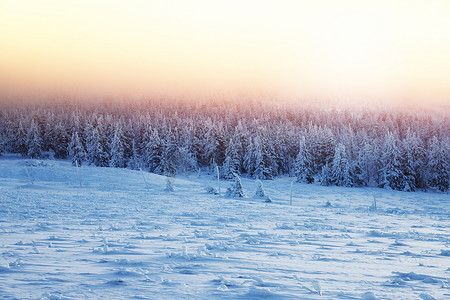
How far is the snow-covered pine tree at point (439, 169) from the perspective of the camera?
181ft

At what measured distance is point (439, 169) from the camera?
183 feet

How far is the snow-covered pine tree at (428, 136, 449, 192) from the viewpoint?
181 ft

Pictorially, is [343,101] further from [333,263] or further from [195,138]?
[333,263]

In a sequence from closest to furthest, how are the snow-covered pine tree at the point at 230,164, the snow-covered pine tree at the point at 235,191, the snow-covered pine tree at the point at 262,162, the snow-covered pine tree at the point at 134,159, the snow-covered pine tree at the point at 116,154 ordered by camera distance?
1. the snow-covered pine tree at the point at 235,191
2. the snow-covered pine tree at the point at 262,162
3. the snow-covered pine tree at the point at 230,164
4. the snow-covered pine tree at the point at 116,154
5. the snow-covered pine tree at the point at 134,159

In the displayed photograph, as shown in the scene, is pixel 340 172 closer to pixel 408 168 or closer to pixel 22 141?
pixel 408 168

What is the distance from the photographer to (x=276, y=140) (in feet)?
242

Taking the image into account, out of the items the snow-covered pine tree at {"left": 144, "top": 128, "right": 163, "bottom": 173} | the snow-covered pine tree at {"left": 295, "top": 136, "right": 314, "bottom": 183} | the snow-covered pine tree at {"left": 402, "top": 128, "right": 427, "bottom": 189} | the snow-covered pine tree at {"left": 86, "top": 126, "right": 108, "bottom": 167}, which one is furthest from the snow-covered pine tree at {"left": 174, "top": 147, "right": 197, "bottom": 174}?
the snow-covered pine tree at {"left": 402, "top": 128, "right": 427, "bottom": 189}

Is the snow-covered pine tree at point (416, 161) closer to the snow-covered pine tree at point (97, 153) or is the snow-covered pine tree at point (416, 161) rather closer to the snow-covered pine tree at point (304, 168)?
the snow-covered pine tree at point (304, 168)

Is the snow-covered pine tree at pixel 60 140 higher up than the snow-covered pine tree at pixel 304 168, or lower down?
higher up

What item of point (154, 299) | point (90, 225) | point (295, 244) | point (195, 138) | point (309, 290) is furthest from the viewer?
point (195, 138)

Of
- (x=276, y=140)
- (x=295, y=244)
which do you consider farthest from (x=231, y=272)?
(x=276, y=140)

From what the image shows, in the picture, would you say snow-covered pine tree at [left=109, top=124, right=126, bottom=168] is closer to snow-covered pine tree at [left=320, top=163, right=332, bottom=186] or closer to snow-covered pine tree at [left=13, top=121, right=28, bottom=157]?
snow-covered pine tree at [left=13, top=121, right=28, bottom=157]

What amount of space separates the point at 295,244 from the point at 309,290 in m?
3.93

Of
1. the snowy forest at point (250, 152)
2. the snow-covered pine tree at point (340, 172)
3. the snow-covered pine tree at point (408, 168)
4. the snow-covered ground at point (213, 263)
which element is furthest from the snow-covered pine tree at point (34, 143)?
the snow-covered pine tree at point (408, 168)
